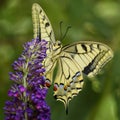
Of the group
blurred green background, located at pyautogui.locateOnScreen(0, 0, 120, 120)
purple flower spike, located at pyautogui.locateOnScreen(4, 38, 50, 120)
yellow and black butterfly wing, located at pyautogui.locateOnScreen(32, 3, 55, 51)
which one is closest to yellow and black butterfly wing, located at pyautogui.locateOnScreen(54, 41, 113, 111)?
yellow and black butterfly wing, located at pyautogui.locateOnScreen(32, 3, 55, 51)

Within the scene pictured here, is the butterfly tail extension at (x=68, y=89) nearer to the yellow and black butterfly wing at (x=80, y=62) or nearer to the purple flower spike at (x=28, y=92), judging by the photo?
the yellow and black butterfly wing at (x=80, y=62)

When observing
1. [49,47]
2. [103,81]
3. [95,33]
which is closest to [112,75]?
[103,81]

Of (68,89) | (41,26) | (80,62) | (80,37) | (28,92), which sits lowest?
(28,92)

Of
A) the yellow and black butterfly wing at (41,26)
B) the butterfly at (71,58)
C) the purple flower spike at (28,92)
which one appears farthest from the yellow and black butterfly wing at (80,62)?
the purple flower spike at (28,92)

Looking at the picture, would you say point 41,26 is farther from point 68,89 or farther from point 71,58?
point 68,89

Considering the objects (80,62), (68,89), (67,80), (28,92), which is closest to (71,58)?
(80,62)

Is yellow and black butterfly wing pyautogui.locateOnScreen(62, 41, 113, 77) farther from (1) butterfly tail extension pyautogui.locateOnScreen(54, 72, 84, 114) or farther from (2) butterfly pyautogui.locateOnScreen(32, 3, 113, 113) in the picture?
(1) butterfly tail extension pyautogui.locateOnScreen(54, 72, 84, 114)
